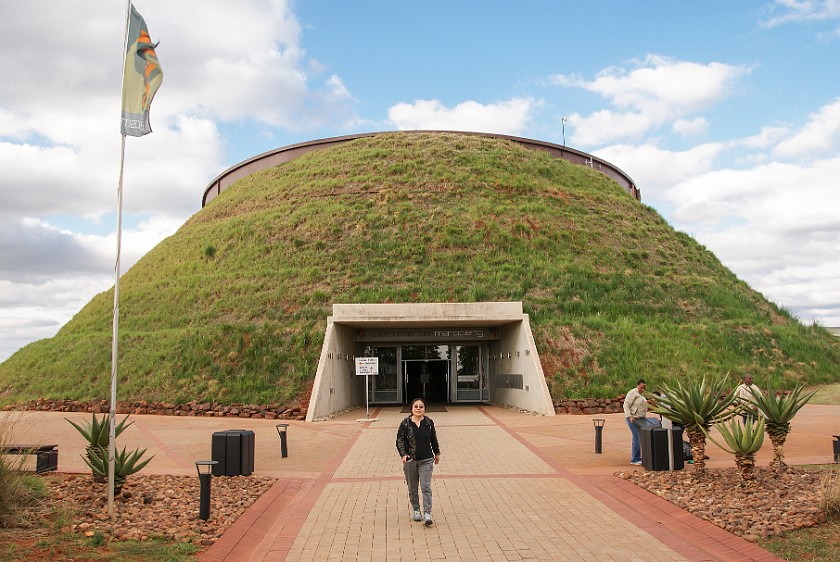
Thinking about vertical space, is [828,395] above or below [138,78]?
below

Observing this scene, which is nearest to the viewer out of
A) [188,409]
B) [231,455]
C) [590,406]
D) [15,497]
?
[15,497]

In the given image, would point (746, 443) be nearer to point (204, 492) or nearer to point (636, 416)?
point (636, 416)

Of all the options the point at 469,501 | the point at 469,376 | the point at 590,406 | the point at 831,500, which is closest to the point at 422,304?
the point at 590,406

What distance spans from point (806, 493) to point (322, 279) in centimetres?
2317

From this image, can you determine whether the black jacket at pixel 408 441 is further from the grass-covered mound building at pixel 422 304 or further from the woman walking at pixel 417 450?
the grass-covered mound building at pixel 422 304

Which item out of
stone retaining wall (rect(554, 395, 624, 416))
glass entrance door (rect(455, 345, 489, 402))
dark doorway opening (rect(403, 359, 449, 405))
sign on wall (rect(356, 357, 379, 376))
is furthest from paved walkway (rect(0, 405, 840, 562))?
dark doorway opening (rect(403, 359, 449, 405))

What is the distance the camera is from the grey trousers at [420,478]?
7.70m

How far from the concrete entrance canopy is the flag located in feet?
45.6

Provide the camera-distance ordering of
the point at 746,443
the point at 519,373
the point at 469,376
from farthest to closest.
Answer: the point at 469,376 < the point at 519,373 < the point at 746,443

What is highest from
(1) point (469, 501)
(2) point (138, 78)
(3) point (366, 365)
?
(2) point (138, 78)

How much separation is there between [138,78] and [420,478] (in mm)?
6598

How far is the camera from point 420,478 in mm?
7848

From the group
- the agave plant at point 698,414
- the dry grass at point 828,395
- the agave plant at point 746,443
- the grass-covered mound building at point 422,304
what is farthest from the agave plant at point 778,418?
the dry grass at point 828,395

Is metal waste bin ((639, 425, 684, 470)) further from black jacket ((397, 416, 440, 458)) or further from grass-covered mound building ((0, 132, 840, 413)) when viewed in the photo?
grass-covered mound building ((0, 132, 840, 413))
